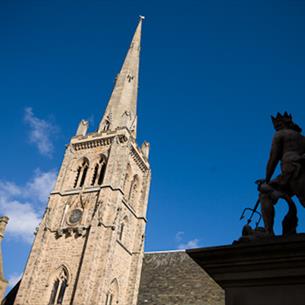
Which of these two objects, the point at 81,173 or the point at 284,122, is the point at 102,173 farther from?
the point at 284,122

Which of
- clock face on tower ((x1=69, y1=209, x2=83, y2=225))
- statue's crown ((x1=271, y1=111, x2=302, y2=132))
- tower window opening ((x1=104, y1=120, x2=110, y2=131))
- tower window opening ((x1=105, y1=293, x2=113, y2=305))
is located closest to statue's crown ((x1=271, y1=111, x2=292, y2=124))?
statue's crown ((x1=271, y1=111, x2=302, y2=132))

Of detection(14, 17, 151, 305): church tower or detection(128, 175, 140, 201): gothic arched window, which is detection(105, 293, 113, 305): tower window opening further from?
detection(128, 175, 140, 201): gothic arched window

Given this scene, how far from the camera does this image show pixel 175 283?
2600 cm

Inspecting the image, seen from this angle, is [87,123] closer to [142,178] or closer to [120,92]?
[120,92]

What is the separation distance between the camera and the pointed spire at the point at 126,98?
3384cm

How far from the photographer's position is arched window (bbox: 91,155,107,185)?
29.4 metres

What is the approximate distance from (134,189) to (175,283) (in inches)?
354

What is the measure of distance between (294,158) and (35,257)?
964 inches

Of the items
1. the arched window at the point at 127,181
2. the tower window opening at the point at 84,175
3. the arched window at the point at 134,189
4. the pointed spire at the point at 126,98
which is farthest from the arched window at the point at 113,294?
the pointed spire at the point at 126,98

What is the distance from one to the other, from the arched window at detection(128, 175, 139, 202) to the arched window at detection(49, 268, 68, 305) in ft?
27.5

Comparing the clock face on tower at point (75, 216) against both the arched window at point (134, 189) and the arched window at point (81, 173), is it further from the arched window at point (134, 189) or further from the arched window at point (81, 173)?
the arched window at point (134, 189)

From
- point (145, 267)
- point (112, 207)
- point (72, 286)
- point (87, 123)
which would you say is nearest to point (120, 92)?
point (87, 123)

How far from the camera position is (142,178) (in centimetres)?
3309

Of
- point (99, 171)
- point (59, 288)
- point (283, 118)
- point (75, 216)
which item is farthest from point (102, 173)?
point (283, 118)
